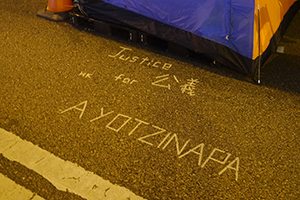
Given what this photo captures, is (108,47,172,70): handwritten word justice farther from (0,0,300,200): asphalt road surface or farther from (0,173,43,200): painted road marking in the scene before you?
(0,173,43,200): painted road marking

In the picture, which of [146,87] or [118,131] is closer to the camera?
[118,131]

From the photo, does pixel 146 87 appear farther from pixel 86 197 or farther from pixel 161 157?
pixel 86 197

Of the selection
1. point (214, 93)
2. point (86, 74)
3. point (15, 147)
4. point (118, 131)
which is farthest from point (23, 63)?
point (214, 93)

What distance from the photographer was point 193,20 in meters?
3.79

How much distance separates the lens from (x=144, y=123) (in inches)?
125

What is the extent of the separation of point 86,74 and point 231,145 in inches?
76.8

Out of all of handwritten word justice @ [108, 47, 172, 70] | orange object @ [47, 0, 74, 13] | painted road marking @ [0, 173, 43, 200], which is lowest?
painted road marking @ [0, 173, 43, 200]

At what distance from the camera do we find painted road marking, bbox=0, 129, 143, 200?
2.53m

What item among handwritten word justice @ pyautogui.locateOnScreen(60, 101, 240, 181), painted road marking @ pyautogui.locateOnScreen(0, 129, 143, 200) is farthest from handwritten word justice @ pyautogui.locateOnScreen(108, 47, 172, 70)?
painted road marking @ pyautogui.locateOnScreen(0, 129, 143, 200)

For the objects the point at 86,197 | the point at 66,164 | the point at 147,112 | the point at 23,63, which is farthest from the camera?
the point at 23,63

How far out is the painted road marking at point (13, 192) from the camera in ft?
8.34

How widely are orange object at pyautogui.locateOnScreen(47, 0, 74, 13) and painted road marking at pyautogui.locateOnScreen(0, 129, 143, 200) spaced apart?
274 centimetres

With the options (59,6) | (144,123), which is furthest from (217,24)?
(59,6)

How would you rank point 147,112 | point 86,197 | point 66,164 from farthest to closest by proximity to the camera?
point 147,112, point 66,164, point 86,197
